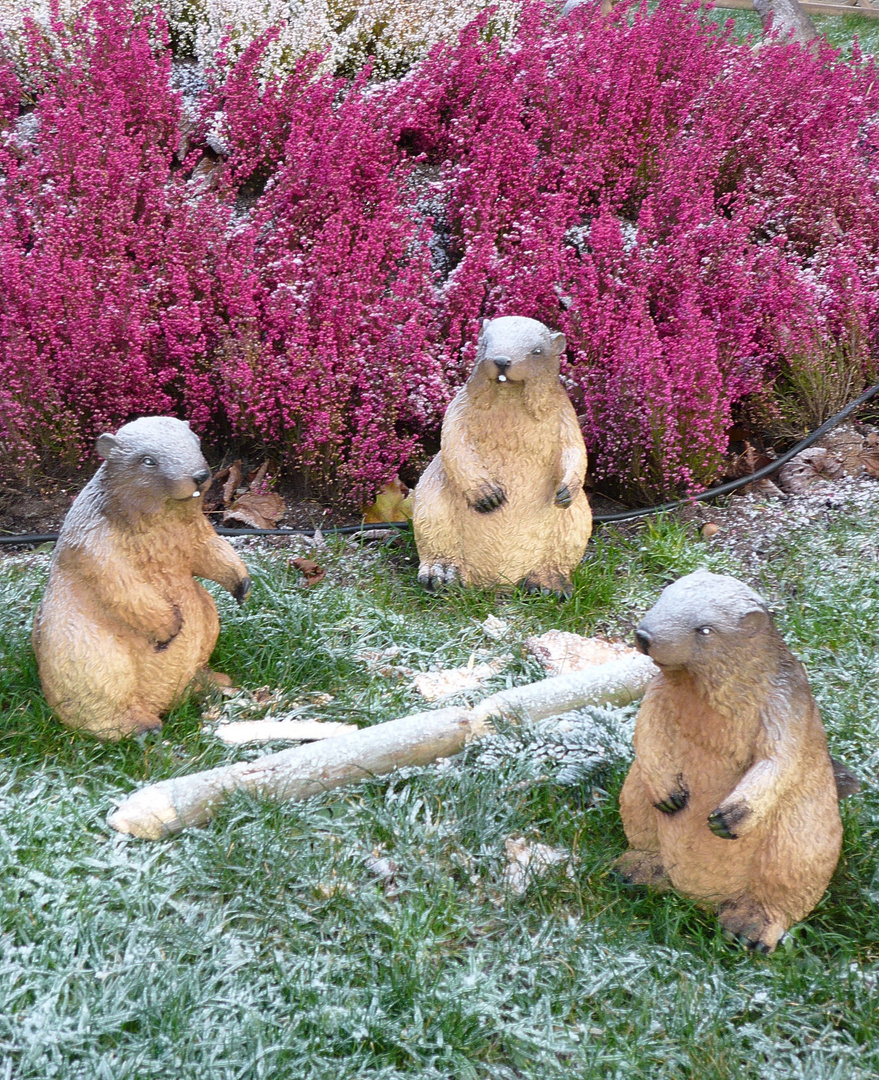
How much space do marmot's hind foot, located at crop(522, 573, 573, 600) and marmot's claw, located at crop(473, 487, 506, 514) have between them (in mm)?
282

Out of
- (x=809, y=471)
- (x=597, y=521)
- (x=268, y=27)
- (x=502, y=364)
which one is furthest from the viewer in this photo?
(x=268, y=27)

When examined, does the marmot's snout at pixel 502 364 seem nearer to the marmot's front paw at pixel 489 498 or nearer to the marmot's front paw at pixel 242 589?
the marmot's front paw at pixel 489 498

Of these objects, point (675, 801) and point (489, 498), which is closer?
point (675, 801)

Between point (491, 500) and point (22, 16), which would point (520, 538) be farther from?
point (22, 16)

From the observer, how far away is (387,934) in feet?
7.23

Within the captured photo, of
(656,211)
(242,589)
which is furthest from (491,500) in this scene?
(656,211)

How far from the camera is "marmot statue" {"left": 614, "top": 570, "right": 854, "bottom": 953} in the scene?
1948mm

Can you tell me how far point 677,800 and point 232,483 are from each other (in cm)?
250

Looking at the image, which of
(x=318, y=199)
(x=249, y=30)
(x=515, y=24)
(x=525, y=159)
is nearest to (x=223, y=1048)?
(x=318, y=199)

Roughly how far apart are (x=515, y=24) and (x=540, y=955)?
216 inches

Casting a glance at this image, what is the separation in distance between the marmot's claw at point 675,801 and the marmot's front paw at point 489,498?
133 centimetres

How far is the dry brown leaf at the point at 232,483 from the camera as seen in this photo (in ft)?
13.3

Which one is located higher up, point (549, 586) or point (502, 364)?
point (502, 364)

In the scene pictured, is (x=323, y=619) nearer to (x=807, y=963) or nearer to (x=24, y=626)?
(x=24, y=626)
